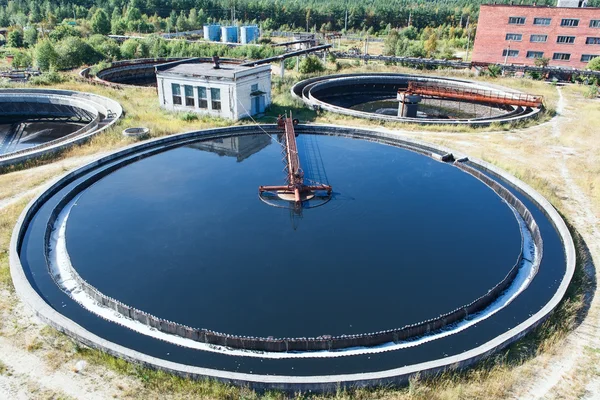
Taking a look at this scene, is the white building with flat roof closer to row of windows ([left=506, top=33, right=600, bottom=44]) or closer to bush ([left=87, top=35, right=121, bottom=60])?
bush ([left=87, top=35, right=121, bottom=60])

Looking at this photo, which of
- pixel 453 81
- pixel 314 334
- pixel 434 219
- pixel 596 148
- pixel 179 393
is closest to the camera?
pixel 179 393

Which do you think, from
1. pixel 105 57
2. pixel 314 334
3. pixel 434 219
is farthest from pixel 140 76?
pixel 314 334

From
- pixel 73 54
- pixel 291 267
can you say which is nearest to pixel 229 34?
pixel 73 54

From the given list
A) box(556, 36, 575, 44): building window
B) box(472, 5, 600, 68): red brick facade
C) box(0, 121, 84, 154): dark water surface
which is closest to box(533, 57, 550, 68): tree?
box(472, 5, 600, 68): red brick facade

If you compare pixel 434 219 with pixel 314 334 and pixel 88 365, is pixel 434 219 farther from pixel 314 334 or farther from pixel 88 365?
pixel 88 365

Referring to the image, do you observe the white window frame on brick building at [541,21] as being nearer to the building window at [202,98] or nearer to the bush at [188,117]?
the building window at [202,98]
